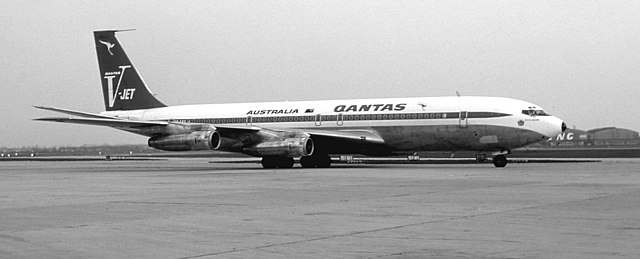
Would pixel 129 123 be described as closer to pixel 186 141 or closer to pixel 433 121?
pixel 186 141

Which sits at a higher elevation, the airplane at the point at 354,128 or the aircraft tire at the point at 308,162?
the airplane at the point at 354,128

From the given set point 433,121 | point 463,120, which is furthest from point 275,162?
point 463,120

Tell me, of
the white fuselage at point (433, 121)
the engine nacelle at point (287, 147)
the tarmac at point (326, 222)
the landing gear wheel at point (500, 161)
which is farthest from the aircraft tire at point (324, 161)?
the tarmac at point (326, 222)

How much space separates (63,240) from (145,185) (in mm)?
13583

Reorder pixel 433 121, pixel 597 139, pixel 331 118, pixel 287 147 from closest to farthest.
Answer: pixel 433 121 → pixel 287 147 → pixel 331 118 → pixel 597 139

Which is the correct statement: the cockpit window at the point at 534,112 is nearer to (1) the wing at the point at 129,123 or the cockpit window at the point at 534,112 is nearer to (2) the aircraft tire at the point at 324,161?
(2) the aircraft tire at the point at 324,161

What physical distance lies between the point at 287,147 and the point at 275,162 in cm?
191

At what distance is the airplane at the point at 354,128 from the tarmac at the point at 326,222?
54.6 feet

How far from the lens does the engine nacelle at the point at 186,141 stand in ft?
132

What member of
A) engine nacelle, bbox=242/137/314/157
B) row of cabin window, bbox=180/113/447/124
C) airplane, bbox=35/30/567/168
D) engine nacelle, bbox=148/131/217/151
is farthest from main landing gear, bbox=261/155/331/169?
engine nacelle, bbox=148/131/217/151

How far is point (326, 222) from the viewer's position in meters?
13.5

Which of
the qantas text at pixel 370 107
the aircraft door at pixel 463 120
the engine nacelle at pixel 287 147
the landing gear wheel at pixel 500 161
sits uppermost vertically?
the qantas text at pixel 370 107

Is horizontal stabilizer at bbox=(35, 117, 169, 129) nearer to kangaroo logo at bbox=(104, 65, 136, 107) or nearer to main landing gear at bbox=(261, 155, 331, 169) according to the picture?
main landing gear at bbox=(261, 155, 331, 169)

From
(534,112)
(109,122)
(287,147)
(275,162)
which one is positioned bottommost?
(275,162)
